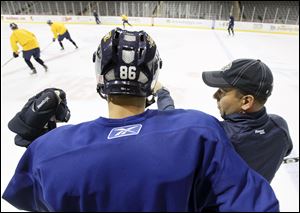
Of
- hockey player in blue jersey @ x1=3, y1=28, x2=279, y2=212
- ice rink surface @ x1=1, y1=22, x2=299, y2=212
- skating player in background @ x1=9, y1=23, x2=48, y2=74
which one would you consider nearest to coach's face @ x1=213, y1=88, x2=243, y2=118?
hockey player in blue jersey @ x1=3, y1=28, x2=279, y2=212

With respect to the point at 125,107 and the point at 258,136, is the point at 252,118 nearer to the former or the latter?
the point at 258,136

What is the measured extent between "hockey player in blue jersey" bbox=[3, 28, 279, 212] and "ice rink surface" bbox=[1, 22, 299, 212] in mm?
1961

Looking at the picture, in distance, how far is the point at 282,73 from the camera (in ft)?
18.4

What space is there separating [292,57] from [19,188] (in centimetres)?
786

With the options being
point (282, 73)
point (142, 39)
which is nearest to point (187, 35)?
point (282, 73)

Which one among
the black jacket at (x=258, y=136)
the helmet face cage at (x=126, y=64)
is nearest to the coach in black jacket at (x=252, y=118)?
the black jacket at (x=258, y=136)

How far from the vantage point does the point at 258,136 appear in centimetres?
108

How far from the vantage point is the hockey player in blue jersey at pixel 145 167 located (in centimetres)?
58

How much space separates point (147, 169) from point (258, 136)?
2.36 ft

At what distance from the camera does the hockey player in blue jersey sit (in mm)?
585

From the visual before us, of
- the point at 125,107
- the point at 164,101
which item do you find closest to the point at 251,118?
the point at 164,101

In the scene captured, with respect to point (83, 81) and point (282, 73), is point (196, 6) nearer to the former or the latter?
point (282, 73)

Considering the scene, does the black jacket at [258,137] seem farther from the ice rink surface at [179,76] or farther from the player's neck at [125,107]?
the ice rink surface at [179,76]

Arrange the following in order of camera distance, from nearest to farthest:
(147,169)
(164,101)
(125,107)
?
1. (147,169)
2. (125,107)
3. (164,101)
